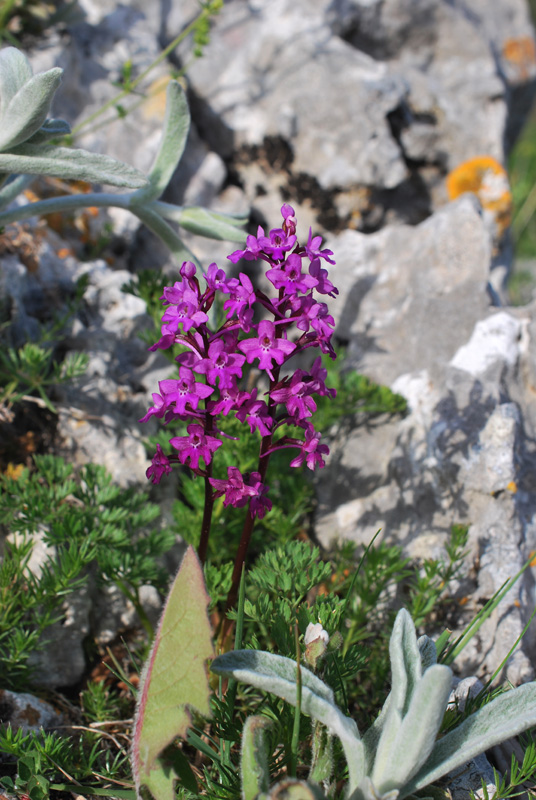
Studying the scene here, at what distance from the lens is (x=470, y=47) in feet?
20.3

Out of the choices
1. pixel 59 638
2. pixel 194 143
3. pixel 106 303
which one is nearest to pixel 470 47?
pixel 194 143

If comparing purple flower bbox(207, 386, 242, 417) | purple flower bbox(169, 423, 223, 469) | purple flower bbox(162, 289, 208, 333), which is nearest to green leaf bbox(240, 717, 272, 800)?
A: purple flower bbox(169, 423, 223, 469)

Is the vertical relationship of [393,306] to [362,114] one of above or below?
below

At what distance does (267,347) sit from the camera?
192 centimetres

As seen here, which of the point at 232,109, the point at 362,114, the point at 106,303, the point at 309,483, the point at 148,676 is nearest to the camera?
the point at 148,676

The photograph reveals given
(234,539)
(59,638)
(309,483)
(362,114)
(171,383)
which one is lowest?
(309,483)

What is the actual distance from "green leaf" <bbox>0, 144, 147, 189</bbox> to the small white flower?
6.40 feet

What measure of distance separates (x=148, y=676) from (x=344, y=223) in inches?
165

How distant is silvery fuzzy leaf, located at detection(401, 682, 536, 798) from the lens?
1.78 meters

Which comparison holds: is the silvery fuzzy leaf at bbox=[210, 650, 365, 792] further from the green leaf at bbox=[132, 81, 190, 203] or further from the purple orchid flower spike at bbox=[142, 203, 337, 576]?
the green leaf at bbox=[132, 81, 190, 203]

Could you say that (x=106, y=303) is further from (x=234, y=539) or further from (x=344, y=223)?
(x=344, y=223)

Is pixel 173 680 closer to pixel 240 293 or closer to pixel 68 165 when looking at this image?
pixel 240 293

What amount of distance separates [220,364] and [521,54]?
7178mm

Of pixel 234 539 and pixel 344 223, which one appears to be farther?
pixel 344 223
